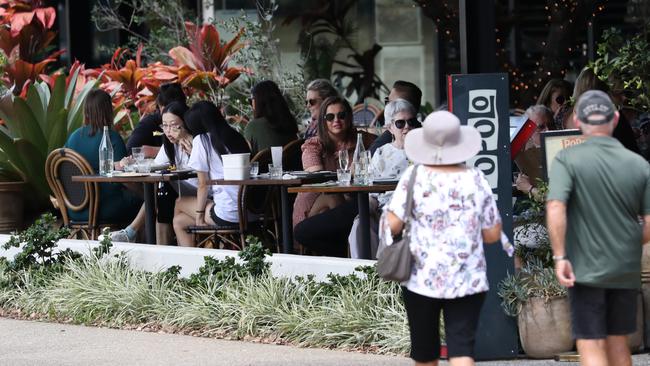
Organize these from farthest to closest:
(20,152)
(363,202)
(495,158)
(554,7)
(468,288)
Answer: (554,7) < (20,152) < (363,202) < (495,158) < (468,288)

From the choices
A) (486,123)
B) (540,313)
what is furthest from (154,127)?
(540,313)

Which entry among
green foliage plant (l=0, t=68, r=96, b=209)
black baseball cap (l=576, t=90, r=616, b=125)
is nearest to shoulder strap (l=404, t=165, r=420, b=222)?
black baseball cap (l=576, t=90, r=616, b=125)

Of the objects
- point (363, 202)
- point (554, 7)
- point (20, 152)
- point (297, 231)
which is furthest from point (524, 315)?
point (554, 7)

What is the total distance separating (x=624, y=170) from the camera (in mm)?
5617

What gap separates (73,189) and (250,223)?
67.5 inches

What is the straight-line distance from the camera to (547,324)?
7.36 metres

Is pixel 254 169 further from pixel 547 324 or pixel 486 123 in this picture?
pixel 547 324

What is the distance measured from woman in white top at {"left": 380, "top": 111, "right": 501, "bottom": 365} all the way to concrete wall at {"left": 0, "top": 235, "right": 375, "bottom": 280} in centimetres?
263

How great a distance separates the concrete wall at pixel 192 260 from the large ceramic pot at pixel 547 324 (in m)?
1.31

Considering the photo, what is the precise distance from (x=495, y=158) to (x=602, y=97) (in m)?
1.77

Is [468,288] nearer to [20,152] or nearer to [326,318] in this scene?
[326,318]

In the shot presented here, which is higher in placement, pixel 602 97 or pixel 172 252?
pixel 602 97

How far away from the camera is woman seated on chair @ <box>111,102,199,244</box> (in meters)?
10.5

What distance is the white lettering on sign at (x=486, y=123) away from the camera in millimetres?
7359
